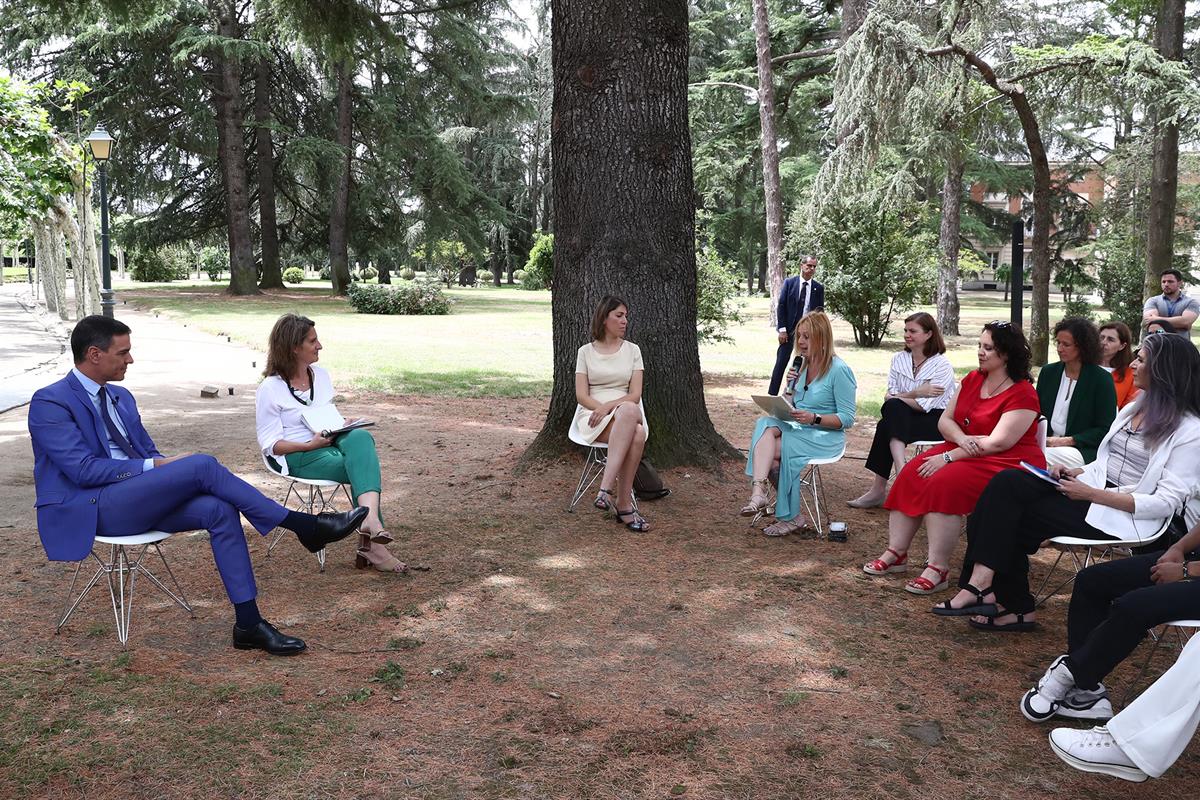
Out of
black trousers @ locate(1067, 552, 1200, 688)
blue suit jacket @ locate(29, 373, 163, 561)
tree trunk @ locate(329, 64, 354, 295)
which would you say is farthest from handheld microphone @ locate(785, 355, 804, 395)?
tree trunk @ locate(329, 64, 354, 295)

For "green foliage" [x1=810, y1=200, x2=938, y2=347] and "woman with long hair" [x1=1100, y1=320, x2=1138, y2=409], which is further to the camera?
"green foliage" [x1=810, y1=200, x2=938, y2=347]

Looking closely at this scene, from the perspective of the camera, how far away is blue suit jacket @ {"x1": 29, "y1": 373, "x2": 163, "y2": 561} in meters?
3.97

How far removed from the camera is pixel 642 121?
6613 millimetres

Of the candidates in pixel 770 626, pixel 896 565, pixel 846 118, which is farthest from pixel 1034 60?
pixel 770 626

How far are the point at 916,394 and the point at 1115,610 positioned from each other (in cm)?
329

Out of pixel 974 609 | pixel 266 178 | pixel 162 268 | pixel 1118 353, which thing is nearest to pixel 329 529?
pixel 974 609

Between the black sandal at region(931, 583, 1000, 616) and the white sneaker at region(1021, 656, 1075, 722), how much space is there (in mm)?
950

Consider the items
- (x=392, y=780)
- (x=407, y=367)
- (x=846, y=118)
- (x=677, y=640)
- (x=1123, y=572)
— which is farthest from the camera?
(x=846, y=118)

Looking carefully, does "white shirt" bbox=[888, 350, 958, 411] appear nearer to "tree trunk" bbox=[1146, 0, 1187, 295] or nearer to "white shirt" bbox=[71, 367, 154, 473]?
"white shirt" bbox=[71, 367, 154, 473]

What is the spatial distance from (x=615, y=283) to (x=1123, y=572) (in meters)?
3.87

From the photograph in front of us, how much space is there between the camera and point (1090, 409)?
5.93 m

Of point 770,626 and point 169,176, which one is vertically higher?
point 169,176

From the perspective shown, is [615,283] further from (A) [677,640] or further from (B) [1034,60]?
(B) [1034,60]

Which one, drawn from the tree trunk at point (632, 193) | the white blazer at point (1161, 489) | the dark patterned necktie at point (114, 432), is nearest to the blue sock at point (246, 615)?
the dark patterned necktie at point (114, 432)
